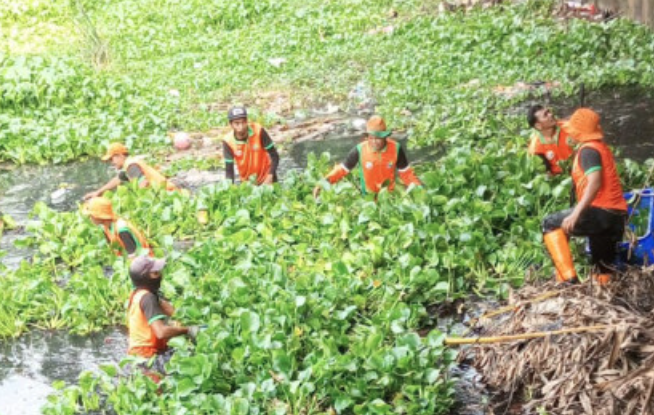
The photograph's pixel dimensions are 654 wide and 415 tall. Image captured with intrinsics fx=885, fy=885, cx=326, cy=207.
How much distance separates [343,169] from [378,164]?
1.36ft

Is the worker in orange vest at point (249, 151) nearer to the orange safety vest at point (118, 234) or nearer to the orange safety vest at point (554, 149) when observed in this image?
the orange safety vest at point (118, 234)

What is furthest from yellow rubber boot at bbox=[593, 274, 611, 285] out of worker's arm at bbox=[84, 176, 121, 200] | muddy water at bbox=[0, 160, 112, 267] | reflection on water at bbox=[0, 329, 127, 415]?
muddy water at bbox=[0, 160, 112, 267]

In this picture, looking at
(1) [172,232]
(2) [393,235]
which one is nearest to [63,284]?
(1) [172,232]

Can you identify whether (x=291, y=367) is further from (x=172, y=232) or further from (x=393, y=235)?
(x=172, y=232)

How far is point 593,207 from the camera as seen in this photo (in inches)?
238

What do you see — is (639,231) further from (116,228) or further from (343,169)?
(116,228)

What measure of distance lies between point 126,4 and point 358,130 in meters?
11.7

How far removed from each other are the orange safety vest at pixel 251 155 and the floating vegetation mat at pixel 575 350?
3958mm

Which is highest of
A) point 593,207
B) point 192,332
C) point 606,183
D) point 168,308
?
point 606,183

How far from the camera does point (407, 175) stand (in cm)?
859

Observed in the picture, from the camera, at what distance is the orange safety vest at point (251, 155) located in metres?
9.44

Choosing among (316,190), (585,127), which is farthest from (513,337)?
(316,190)

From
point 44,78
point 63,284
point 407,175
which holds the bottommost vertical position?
point 63,284

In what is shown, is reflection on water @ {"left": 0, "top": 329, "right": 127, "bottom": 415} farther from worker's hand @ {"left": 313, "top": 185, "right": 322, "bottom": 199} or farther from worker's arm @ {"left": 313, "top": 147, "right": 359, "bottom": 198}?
worker's arm @ {"left": 313, "top": 147, "right": 359, "bottom": 198}
